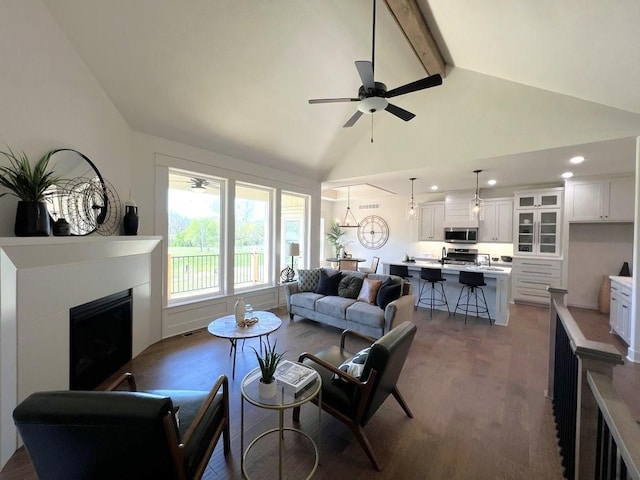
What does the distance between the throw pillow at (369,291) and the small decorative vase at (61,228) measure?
140 inches

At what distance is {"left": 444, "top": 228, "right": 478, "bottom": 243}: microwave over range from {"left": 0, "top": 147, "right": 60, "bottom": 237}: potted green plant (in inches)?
288

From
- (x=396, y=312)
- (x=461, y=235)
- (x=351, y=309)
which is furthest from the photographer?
(x=461, y=235)

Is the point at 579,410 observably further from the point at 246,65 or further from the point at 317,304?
the point at 246,65

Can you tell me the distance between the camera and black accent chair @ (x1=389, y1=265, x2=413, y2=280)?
5.44 m

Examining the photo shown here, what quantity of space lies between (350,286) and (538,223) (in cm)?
450

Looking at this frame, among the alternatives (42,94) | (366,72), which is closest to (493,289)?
(366,72)

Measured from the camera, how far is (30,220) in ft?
6.68

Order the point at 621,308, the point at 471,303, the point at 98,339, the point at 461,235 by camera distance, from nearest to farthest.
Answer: the point at 98,339, the point at 621,308, the point at 471,303, the point at 461,235

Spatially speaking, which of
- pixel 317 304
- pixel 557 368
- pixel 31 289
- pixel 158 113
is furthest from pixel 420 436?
pixel 158 113

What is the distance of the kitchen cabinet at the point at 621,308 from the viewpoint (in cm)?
358

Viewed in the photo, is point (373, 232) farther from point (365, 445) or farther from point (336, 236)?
point (365, 445)

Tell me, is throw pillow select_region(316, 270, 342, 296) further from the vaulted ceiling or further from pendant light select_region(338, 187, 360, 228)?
pendant light select_region(338, 187, 360, 228)

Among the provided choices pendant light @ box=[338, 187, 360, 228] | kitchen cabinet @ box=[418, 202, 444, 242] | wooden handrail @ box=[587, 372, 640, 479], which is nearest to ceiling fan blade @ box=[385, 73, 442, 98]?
wooden handrail @ box=[587, 372, 640, 479]

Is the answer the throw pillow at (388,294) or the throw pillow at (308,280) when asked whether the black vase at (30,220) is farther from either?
the throw pillow at (388,294)
